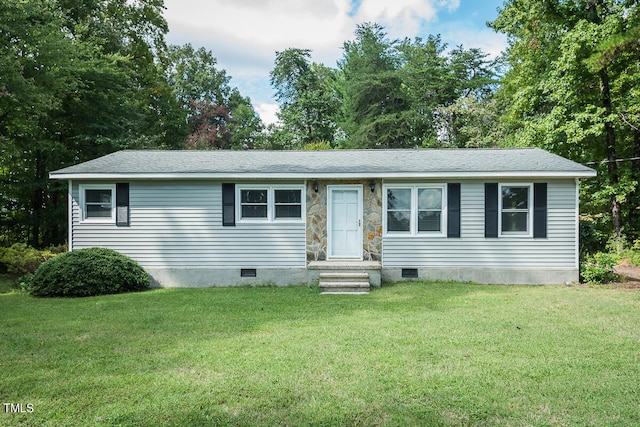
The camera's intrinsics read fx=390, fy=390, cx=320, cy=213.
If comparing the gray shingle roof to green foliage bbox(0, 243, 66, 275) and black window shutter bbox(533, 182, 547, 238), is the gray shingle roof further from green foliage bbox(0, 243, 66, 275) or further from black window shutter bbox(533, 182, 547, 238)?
green foliage bbox(0, 243, 66, 275)

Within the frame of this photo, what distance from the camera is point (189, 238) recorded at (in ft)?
33.0

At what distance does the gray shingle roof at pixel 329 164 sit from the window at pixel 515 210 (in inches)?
23.0

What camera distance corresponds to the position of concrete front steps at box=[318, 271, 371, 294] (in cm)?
889

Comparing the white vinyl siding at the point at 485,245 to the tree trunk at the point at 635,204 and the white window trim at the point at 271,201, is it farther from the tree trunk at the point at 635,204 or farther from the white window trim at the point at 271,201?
the tree trunk at the point at 635,204

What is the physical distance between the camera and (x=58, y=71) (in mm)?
13555

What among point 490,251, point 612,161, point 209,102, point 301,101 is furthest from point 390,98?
point 490,251

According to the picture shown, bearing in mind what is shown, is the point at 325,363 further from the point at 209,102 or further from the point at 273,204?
the point at 209,102

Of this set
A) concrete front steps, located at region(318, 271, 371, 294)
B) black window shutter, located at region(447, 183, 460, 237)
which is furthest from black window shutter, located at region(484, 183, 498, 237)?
concrete front steps, located at region(318, 271, 371, 294)

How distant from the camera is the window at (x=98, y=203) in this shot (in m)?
10.1

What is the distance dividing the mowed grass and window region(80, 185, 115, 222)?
9.67 feet

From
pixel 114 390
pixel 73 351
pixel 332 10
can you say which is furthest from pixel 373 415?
pixel 332 10

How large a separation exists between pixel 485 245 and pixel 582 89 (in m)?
8.25

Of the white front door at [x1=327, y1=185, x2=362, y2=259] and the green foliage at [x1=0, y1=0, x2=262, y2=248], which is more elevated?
the green foliage at [x1=0, y1=0, x2=262, y2=248]

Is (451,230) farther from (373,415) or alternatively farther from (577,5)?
(577,5)
